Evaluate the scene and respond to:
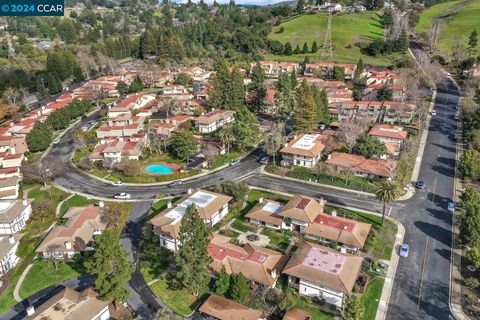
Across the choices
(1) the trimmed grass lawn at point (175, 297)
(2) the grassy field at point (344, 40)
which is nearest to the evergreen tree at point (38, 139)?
(1) the trimmed grass lawn at point (175, 297)

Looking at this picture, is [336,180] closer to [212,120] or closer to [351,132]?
[351,132]

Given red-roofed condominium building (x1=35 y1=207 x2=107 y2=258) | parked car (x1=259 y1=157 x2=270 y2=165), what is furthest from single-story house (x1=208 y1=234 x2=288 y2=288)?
parked car (x1=259 y1=157 x2=270 y2=165)

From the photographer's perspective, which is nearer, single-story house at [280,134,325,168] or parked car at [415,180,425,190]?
parked car at [415,180,425,190]

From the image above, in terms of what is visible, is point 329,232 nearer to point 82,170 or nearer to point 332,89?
point 82,170

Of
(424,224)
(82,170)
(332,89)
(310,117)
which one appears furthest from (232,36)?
(424,224)

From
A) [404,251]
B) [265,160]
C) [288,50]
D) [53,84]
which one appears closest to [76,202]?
[265,160]

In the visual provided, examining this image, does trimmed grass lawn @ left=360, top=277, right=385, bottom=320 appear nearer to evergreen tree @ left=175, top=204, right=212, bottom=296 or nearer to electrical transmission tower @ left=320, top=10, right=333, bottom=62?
evergreen tree @ left=175, top=204, right=212, bottom=296

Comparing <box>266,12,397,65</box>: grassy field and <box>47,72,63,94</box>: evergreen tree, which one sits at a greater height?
<box>266,12,397,65</box>: grassy field
